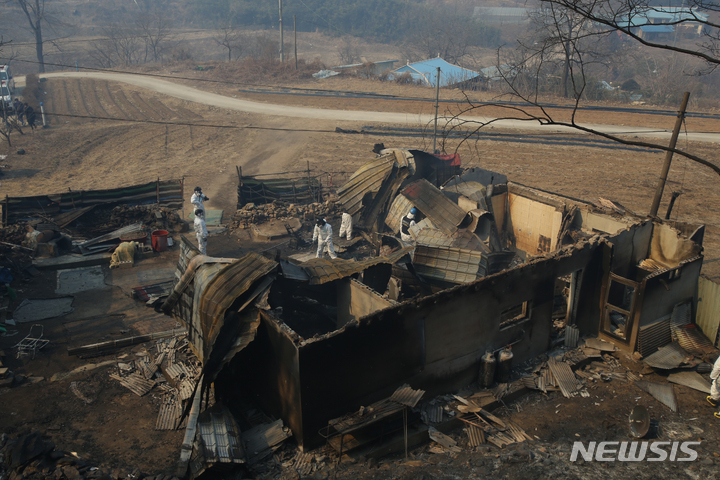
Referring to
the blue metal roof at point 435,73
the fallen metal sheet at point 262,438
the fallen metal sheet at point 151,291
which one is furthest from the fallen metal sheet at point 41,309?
the blue metal roof at point 435,73

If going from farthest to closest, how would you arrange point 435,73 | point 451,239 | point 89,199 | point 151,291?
point 435,73, point 89,199, point 451,239, point 151,291

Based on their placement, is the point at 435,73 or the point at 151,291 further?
the point at 435,73

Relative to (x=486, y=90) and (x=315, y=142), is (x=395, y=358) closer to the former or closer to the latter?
(x=315, y=142)

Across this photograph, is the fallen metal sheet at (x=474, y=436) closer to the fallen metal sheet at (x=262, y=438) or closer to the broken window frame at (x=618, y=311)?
the fallen metal sheet at (x=262, y=438)

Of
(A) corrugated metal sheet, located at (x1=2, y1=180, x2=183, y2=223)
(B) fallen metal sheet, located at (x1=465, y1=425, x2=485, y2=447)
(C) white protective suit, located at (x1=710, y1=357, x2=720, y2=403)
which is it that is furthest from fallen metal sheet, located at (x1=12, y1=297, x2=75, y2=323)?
(C) white protective suit, located at (x1=710, y1=357, x2=720, y2=403)

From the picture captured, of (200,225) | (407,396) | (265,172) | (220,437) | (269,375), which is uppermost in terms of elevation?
(265,172)

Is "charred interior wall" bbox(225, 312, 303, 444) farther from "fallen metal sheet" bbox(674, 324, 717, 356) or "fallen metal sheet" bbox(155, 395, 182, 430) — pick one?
"fallen metal sheet" bbox(674, 324, 717, 356)

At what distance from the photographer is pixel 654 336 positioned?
10102 mm

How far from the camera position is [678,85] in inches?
1489

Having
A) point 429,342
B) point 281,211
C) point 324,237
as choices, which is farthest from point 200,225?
point 429,342

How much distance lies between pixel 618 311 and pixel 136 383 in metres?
9.20

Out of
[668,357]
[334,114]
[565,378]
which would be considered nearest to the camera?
[565,378]

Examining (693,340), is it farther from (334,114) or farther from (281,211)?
(334,114)

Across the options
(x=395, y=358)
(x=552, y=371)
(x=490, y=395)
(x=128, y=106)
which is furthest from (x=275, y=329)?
(x=128, y=106)
